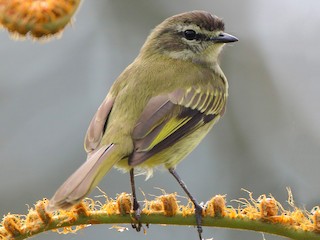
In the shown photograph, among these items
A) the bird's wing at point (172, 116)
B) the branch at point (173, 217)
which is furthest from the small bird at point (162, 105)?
the branch at point (173, 217)

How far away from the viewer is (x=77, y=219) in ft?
7.61

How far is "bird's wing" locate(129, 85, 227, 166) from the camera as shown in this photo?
3453 millimetres

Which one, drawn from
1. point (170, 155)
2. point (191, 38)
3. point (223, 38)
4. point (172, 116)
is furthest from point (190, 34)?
point (170, 155)

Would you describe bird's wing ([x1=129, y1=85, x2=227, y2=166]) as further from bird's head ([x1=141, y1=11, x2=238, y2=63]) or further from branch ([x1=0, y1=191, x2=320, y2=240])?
branch ([x1=0, y1=191, x2=320, y2=240])

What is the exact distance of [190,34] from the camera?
443 cm

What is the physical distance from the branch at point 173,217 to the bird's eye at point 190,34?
6.92ft

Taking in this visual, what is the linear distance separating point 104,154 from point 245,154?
8.58ft

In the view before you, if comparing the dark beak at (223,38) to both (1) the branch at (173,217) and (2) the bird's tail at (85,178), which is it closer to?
(2) the bird's tail at (85,178)

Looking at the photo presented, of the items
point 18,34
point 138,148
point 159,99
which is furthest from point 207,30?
point 18,34

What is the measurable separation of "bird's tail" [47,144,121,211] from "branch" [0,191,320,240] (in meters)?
0.03

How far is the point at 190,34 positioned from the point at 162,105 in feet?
2.73

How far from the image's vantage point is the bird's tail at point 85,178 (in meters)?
2.35

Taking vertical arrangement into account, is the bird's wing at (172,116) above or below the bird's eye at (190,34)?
below

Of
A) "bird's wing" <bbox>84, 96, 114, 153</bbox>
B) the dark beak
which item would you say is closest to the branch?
"bird's wing" <bbox>84, 96, 114, 153</bbox>
